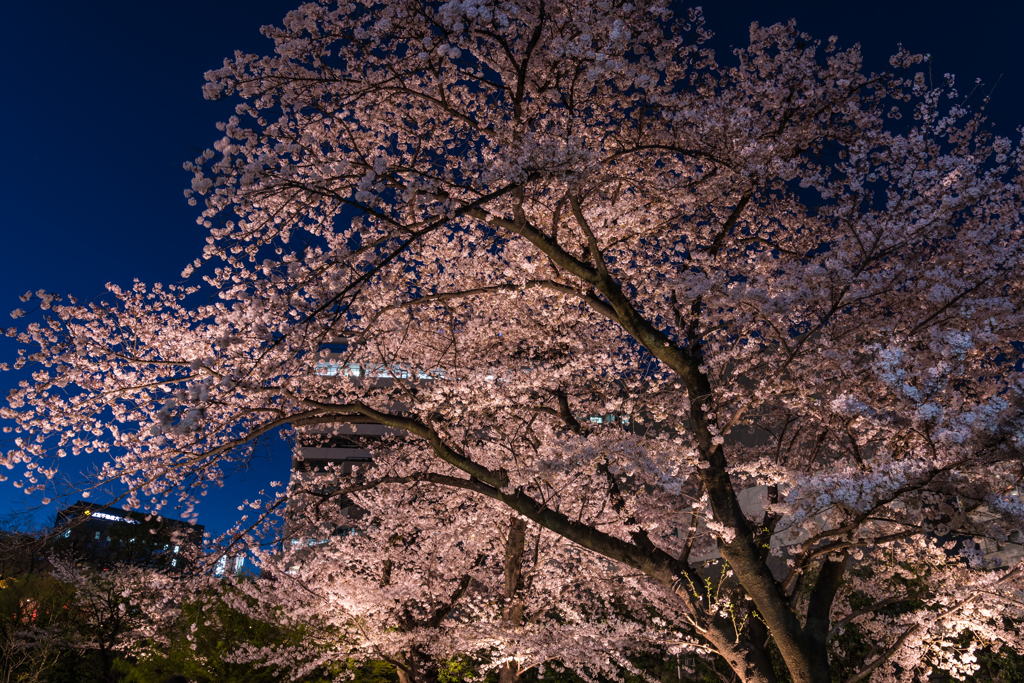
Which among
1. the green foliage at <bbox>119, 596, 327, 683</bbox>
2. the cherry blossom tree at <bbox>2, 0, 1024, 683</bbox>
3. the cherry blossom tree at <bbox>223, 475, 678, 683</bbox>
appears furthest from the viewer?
the green foliage at <bbox>119, 596, 327, 683</bbox>

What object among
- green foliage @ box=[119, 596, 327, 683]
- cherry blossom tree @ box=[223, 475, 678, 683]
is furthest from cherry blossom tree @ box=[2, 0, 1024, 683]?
green foliage @ box=[119, 596, 327, 683]

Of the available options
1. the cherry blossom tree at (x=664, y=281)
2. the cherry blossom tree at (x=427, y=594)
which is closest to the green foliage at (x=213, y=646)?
the cherry blossom tree at (x=427, y=594)

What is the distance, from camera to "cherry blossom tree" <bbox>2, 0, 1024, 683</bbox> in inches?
236

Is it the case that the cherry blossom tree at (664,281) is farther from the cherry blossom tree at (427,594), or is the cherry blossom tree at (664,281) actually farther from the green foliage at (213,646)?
the green foliage at (213,646)

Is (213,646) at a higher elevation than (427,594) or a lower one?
lower

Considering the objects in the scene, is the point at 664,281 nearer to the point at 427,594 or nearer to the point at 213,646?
the point at 427,594

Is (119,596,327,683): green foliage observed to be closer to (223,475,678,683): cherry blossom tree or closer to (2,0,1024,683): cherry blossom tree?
(223,475,678,683): cherry blossom tree

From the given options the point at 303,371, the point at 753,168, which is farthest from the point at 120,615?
the point at 753,168

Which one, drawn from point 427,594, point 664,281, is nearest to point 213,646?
point 427,594

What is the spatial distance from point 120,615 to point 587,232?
55.1 feet

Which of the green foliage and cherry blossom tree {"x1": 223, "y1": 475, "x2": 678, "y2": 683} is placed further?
the green foliage

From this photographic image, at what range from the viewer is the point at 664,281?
830cm

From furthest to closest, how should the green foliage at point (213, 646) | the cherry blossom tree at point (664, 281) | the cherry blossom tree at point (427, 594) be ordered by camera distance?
1. the green foliage at point (213, 646)
2. the cherry blossom tree at point (427, 594)
3. the cherry blossom tree at point (664, 281)

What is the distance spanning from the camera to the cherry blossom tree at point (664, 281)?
598 cm
